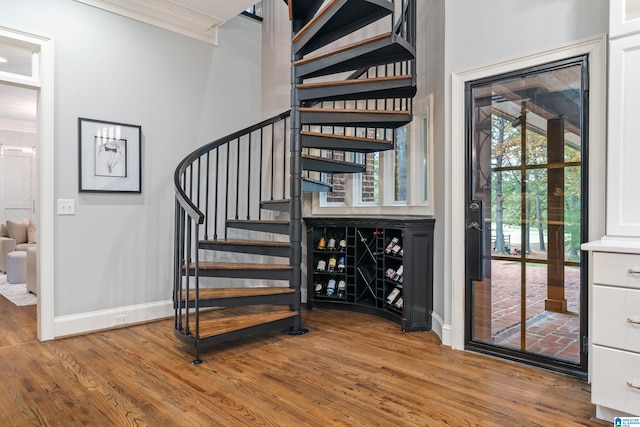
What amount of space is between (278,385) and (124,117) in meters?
2.77

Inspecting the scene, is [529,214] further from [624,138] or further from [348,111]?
[348,111]

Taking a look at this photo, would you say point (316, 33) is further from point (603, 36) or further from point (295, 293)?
point (295, 293)

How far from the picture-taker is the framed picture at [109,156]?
3385mm

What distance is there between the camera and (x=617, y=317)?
1.89m

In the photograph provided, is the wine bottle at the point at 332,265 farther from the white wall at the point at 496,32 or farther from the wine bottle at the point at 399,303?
the white wall at the point at 496,32

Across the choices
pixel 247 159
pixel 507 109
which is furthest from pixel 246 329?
pixel 507 109

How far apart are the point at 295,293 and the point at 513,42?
8.12 ft

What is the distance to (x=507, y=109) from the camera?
276 cm

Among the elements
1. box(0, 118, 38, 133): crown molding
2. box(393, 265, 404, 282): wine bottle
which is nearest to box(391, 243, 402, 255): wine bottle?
box(393, 265, 404, 282): wine bottle

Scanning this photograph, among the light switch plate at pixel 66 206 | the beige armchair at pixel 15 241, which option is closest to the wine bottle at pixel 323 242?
the light switch plate at pixel 66 206

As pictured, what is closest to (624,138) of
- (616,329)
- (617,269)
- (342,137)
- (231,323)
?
(617,269)

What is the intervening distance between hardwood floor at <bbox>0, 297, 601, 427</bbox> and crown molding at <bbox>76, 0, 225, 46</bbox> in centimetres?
288

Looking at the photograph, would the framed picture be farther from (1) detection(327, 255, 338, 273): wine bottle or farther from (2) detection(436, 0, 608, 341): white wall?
(2) detection(436, 0, 608, 341): white wall

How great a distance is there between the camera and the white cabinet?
1.84 m
